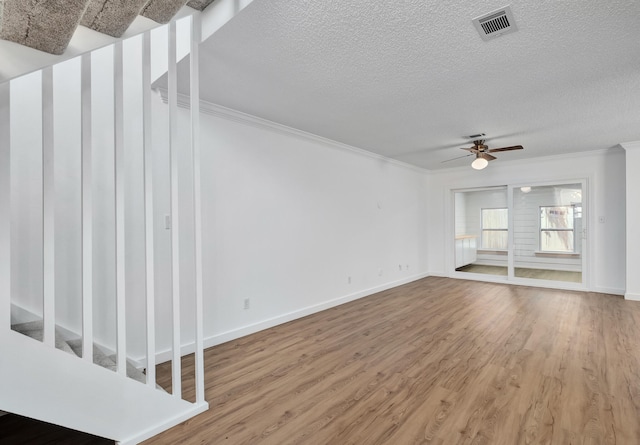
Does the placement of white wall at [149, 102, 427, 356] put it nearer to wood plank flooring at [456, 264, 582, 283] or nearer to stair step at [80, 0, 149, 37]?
stair step at [80, 0, 149, 37]

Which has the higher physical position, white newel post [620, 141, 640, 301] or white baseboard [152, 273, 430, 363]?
white newel post [620, 141, 640, 301]

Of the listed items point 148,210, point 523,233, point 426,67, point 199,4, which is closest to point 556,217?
point 523,233

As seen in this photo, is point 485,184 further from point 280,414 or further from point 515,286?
point 280,414

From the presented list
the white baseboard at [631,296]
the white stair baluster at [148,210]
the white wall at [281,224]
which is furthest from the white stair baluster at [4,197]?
the white baseboard at [631,296]

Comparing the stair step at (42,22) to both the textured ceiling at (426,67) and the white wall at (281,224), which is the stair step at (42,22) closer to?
the textured ceiling at (426,67)

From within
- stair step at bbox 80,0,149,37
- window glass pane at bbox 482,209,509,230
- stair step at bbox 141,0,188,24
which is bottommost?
window glass pane at bbox 482,209,509,230

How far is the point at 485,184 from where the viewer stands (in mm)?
6699

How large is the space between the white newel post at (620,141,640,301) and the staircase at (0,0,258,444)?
20.8 ft

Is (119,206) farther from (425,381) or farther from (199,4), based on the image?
(425,381)

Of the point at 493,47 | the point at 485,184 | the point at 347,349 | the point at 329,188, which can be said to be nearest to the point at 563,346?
the point at 347,349

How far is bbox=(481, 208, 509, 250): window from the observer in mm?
6633

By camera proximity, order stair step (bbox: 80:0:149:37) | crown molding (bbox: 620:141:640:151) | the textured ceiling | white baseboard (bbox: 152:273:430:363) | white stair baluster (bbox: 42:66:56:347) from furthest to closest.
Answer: crown molding (bbox: 620:141:640:151) → white baseboard (bbox: 152:273:430:363) → the textured ceiling → white stair baluster (bbox: 42:66:56:347) → stair step (bbox: 80:0:149:37)

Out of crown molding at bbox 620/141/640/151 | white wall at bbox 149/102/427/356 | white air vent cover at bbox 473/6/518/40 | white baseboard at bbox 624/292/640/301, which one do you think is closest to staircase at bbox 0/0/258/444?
white wall at bbox 149/102/427/356

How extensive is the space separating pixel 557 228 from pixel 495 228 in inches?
43.0
